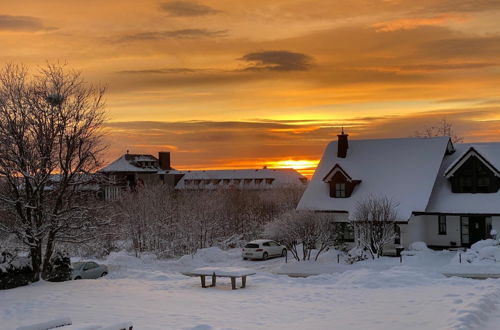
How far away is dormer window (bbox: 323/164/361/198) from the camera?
130 ft

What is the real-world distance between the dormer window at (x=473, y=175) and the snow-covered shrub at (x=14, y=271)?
2713cm

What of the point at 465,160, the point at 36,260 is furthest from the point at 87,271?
the point at 465,160

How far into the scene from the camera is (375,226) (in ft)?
113

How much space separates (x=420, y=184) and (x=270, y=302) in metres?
23.2

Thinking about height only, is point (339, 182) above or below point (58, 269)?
above

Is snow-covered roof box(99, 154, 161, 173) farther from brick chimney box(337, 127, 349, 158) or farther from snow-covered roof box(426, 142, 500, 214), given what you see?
snow-covered roof box(426, 142, 500, 214)

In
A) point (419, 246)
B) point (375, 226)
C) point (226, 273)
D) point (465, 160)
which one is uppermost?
point (465, 160)

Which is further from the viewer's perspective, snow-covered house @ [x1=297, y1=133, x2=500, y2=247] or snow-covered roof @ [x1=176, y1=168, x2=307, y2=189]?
snow-covered roof @ [x1=176, y1=168, x2=307, y2=189]

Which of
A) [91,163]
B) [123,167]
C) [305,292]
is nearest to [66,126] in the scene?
[91,163]

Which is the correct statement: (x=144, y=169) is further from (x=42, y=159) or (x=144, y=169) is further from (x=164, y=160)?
(x=42, y=159)

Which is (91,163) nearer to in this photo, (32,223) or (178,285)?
(32,223)

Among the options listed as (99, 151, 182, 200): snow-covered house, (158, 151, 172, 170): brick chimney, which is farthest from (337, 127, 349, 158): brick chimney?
(158, 151, 172, 170): brick chimney

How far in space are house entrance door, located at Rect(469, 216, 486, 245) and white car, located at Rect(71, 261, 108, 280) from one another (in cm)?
2310

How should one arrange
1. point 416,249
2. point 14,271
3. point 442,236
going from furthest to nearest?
point 442,236
point 416,249
point 14,271
